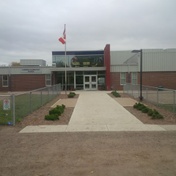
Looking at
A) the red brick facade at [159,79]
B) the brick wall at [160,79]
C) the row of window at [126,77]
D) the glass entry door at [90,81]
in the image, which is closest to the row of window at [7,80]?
the glass entry door at [90,81]

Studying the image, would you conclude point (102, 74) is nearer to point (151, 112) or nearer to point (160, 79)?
point (160, 79)

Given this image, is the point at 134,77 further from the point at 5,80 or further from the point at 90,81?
the point at 5,80

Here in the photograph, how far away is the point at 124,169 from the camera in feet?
17.0

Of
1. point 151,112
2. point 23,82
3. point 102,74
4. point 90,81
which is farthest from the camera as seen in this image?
point 102,74

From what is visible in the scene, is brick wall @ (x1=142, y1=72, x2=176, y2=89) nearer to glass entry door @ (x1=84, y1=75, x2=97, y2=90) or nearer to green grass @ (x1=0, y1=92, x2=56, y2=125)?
glass entry door @ (x1=84, y1=75, x2=97, y2=90)

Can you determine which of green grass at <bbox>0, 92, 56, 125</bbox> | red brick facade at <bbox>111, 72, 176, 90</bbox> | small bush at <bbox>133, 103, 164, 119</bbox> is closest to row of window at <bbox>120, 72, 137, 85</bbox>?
red brick facade at <bbox>111, 72, 176, 90</bbox>

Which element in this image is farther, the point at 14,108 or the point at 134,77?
the point at 134,77

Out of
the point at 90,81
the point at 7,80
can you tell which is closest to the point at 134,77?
the point at 90,81

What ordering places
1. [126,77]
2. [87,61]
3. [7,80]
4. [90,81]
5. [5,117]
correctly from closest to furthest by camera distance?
[5,117] → [126,77] → [7,80] → [90,81] → [87,61]

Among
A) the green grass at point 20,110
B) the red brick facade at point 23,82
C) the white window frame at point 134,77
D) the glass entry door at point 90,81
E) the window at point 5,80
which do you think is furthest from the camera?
the glass entry door at point 90,81

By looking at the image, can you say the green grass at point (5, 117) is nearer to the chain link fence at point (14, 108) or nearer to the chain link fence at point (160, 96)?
the chain link fence at point (14, 108)

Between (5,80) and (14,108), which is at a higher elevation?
(5,80)

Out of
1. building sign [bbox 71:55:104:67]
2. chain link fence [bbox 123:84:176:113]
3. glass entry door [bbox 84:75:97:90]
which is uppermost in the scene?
building sign [bbox 71:55:104:67]

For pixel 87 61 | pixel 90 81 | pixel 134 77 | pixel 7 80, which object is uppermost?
pixel 87 61
